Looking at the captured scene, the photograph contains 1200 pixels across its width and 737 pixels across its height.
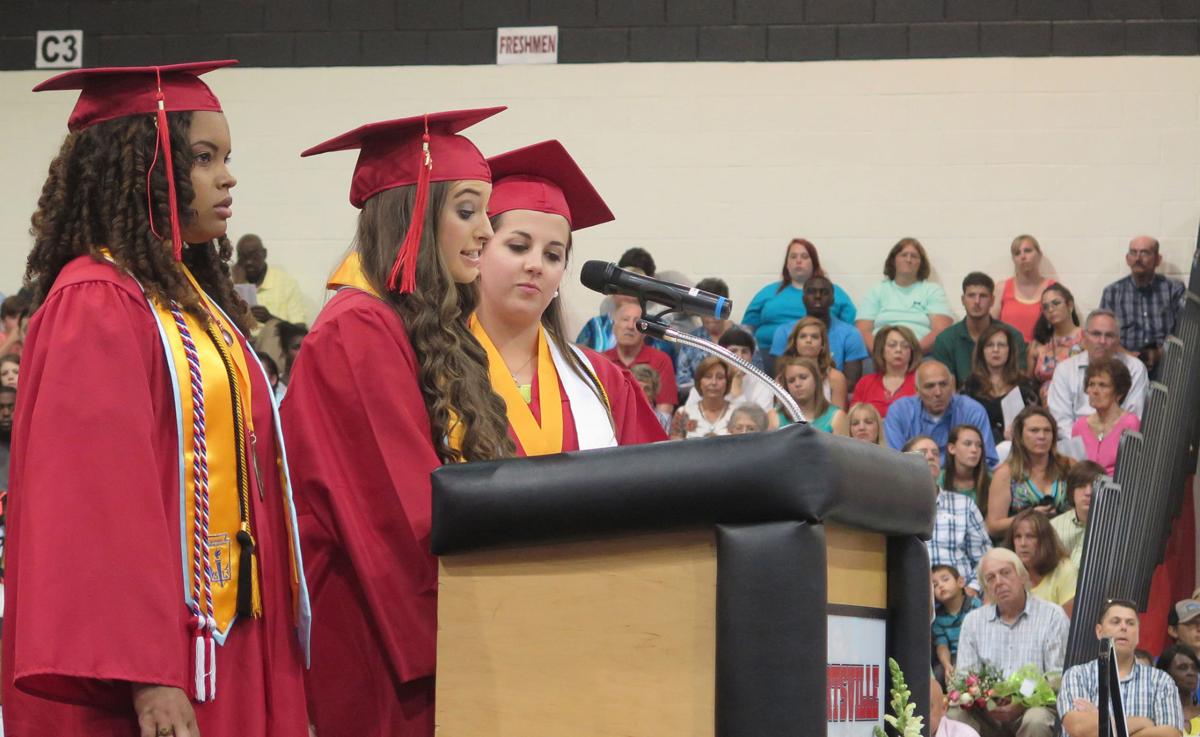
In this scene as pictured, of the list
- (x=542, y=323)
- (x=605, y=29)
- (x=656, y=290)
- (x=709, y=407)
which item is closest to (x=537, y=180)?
(x=542, y=323)

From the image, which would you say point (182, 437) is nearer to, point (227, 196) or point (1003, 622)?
point (227, 196)

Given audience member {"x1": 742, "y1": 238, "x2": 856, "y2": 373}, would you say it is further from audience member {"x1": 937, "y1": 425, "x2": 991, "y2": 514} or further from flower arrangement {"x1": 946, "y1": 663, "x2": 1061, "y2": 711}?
flower arrangement {"x1": 946, "y1": 663, "x2": 1061, "y2": 711}

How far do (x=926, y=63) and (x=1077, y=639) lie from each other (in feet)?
19.3

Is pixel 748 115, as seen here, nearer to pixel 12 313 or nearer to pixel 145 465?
pixel 12 313

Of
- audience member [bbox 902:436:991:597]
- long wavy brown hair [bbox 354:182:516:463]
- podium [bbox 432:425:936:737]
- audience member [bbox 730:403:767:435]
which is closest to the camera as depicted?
podium [bbox 432:425:936:737]

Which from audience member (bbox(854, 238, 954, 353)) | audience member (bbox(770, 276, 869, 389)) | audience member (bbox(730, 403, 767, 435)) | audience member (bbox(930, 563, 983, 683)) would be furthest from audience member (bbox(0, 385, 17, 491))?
audience member (bbox(854, 238, 954, 353))

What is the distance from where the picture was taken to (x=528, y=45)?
11.6 m

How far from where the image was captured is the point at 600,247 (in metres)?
11.3

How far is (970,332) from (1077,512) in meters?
2.62

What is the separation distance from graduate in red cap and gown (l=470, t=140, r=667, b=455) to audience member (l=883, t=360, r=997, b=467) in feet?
18.3

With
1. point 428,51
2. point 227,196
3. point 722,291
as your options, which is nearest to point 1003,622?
point 722,291

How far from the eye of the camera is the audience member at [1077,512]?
7.43 m

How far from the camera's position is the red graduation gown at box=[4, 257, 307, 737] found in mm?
2102

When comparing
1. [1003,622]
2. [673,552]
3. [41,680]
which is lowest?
[1003,622]
